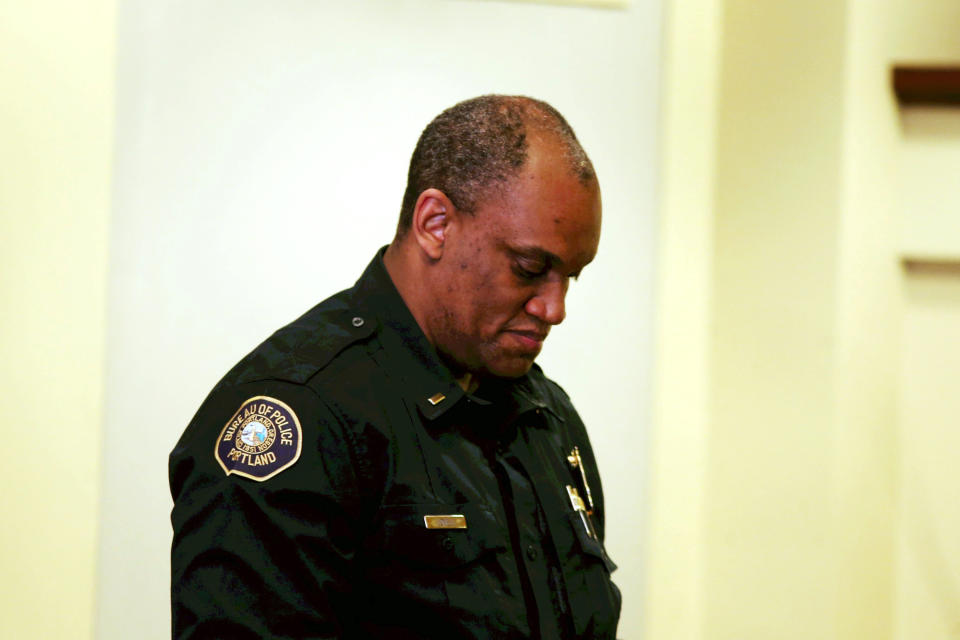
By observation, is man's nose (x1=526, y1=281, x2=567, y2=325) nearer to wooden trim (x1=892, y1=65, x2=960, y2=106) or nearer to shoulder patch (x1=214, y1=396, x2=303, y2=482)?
shoulder patch (x1=214, y1=396, x2=303, y2=482)

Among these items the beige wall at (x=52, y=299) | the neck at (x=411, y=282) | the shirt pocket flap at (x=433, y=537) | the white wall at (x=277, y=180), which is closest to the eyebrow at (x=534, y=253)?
the neck at (x=411, y=282)

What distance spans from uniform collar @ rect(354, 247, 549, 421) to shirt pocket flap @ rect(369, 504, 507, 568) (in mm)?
105

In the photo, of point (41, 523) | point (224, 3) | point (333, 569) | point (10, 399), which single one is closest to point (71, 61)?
point (224, 3)

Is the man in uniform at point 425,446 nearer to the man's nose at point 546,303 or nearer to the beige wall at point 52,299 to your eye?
the man's nose at point 546,303

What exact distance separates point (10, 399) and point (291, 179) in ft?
2.00

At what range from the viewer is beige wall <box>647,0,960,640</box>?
199 cm

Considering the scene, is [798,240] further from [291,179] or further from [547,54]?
[291,179]

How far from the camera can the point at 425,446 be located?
1.05 meters

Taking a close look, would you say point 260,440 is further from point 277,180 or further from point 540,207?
point 277,180

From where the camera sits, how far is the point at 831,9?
6.44 ft

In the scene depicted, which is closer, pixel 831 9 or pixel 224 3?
pixel 224 3

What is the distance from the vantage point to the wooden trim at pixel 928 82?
2.05 metres

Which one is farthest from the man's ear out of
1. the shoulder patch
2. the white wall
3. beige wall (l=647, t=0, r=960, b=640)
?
beige wall (l=647, t=0, r=960, b=640)

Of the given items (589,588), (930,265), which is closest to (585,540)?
(589,588)
